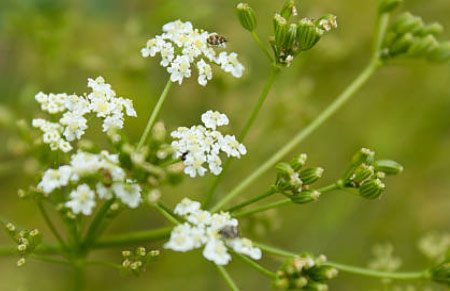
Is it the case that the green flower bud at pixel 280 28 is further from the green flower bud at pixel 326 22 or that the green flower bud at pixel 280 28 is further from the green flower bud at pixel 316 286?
the green flower bud at pixel 316 286

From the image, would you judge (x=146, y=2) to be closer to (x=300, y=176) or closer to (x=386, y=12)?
(x=386, y=12)

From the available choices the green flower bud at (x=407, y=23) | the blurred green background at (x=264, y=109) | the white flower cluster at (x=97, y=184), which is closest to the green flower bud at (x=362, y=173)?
the white flower cluster at (x=97, y=184)

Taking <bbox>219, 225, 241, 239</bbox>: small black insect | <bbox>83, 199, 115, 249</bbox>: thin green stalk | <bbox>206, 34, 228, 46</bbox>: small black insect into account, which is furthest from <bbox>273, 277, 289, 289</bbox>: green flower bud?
<bbox>206, 34, 228, 46</bbox>: small black insect

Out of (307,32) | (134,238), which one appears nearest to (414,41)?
(307,32)

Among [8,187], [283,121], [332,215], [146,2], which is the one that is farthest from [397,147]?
[8,187]

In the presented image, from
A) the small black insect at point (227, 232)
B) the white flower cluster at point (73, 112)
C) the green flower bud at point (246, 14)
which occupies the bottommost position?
the small black insect at point (227, 232)

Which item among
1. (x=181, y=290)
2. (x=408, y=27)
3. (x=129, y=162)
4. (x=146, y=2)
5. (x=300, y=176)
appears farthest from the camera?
(x=146, y=2)

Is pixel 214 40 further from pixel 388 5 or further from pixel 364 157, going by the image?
pixel 388 5
